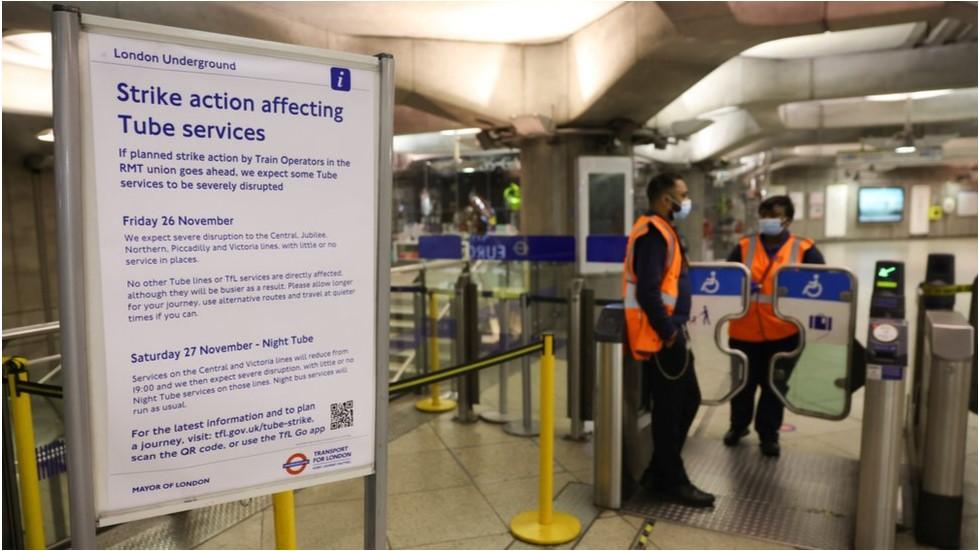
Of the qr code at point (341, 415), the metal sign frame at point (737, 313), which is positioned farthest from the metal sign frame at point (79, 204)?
the metal sign frame at point (737, 313)

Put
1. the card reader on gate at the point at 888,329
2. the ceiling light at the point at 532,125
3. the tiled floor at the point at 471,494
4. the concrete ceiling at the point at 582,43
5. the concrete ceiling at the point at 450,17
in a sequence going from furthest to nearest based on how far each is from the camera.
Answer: the ceiling light at the point at 532,125 < the concrete ceiling at the point at 450,17 < the concrete ceiling at the point at 582,43 < the tiled floor at the point at 471,494 < the card reader on gate at the point at 888,329

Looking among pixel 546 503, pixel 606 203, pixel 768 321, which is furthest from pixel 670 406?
pixel 606 203

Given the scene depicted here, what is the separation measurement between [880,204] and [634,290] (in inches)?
1097

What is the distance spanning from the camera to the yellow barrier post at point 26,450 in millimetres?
2830

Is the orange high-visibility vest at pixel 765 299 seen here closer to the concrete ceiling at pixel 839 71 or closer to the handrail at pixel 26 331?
the handrail at pixel 26 331

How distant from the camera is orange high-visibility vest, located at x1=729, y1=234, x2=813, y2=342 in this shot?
4.21 metres

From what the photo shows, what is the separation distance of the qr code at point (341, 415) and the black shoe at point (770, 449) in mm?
3284

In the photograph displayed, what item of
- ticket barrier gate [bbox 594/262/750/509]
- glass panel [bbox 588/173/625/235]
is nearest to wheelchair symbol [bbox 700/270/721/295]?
ticket barrier gate [bbox 594/262/750/509]

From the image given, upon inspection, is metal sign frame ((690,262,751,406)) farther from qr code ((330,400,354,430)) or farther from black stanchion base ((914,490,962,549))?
qr code ((330,400,354,430))

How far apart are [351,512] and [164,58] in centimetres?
272

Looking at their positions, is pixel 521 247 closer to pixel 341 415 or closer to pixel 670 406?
pixel 670 406

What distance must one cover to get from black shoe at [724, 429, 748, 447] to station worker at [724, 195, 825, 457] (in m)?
0.15

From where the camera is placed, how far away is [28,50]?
22.4 feet

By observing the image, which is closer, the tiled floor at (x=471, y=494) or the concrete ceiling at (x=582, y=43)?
the tiled floor at (x=471, y=494)
